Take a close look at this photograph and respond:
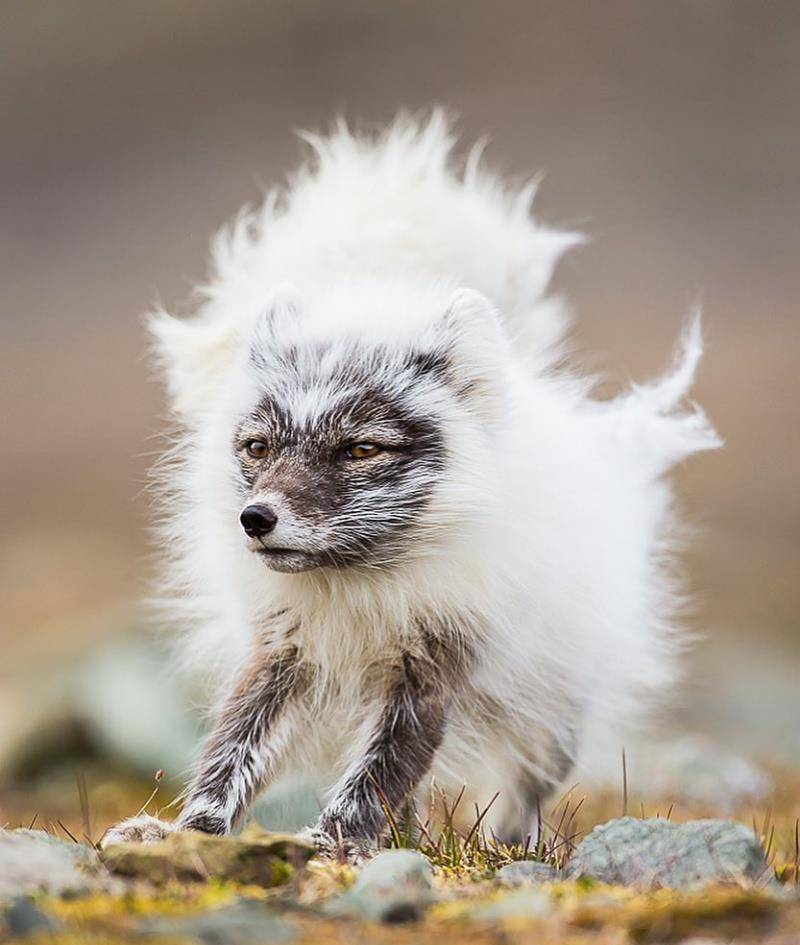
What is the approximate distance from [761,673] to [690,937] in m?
11.2

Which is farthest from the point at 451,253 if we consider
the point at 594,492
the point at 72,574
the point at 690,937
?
the point at 72,574

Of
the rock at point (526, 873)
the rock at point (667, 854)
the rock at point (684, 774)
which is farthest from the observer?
the rock at point (684, 774)

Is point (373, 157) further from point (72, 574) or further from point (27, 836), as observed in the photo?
point (72, 574)

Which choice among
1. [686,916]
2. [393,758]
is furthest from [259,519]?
[686,916]

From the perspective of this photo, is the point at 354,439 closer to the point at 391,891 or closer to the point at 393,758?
the point at 393,758

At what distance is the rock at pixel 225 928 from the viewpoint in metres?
2.96

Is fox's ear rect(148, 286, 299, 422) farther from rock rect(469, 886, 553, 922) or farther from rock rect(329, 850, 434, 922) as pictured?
rock rect(469, 886, 553, 922)

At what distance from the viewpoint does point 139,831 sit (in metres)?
4.73

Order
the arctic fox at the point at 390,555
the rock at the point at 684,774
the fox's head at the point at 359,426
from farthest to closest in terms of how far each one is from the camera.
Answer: the rock at the point at 684,774 < the arctic fox at the point at 390,555 < the fox's head at the point at 359,426

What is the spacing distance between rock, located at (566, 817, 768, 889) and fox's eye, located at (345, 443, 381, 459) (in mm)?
1569

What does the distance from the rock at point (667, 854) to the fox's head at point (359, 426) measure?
1.36 meters

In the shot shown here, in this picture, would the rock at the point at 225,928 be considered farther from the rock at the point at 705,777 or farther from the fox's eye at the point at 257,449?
the rock at the point at 705,777

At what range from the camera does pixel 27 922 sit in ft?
9.96

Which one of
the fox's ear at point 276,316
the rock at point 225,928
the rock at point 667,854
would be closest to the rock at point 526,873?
the rock at point 667,854
